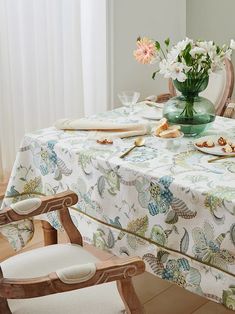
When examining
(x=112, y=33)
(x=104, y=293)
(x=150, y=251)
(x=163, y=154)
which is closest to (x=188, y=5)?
(x=112, y=33)

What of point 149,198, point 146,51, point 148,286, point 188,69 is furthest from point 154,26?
point 149,198

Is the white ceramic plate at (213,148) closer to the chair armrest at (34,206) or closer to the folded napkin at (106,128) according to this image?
the folded napkin at (106,128)

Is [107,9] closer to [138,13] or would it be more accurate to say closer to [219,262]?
[138,13]

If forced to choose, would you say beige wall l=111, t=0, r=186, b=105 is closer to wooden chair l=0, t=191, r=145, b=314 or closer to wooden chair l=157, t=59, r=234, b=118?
wooden chair l=157, t=59, r=234, b=118

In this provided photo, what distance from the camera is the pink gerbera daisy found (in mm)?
1920

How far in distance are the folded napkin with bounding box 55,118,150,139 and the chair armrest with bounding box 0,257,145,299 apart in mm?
763

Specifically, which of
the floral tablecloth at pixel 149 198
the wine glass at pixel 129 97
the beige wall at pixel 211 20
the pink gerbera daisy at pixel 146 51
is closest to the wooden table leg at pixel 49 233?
the floral tablecloth at pixel 149 198

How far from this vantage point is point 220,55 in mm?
1863

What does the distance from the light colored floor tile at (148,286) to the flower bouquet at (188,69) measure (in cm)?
72

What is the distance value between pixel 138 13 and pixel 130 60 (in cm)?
28

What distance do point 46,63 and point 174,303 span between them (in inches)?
57.1

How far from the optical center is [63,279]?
1.24m

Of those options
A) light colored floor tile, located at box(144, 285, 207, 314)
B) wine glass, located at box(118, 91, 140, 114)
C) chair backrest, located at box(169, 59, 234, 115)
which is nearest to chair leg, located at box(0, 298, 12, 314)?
light colored floor tile, located at box(144, 285, 207, 314)

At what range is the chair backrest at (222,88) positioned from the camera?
272cm
